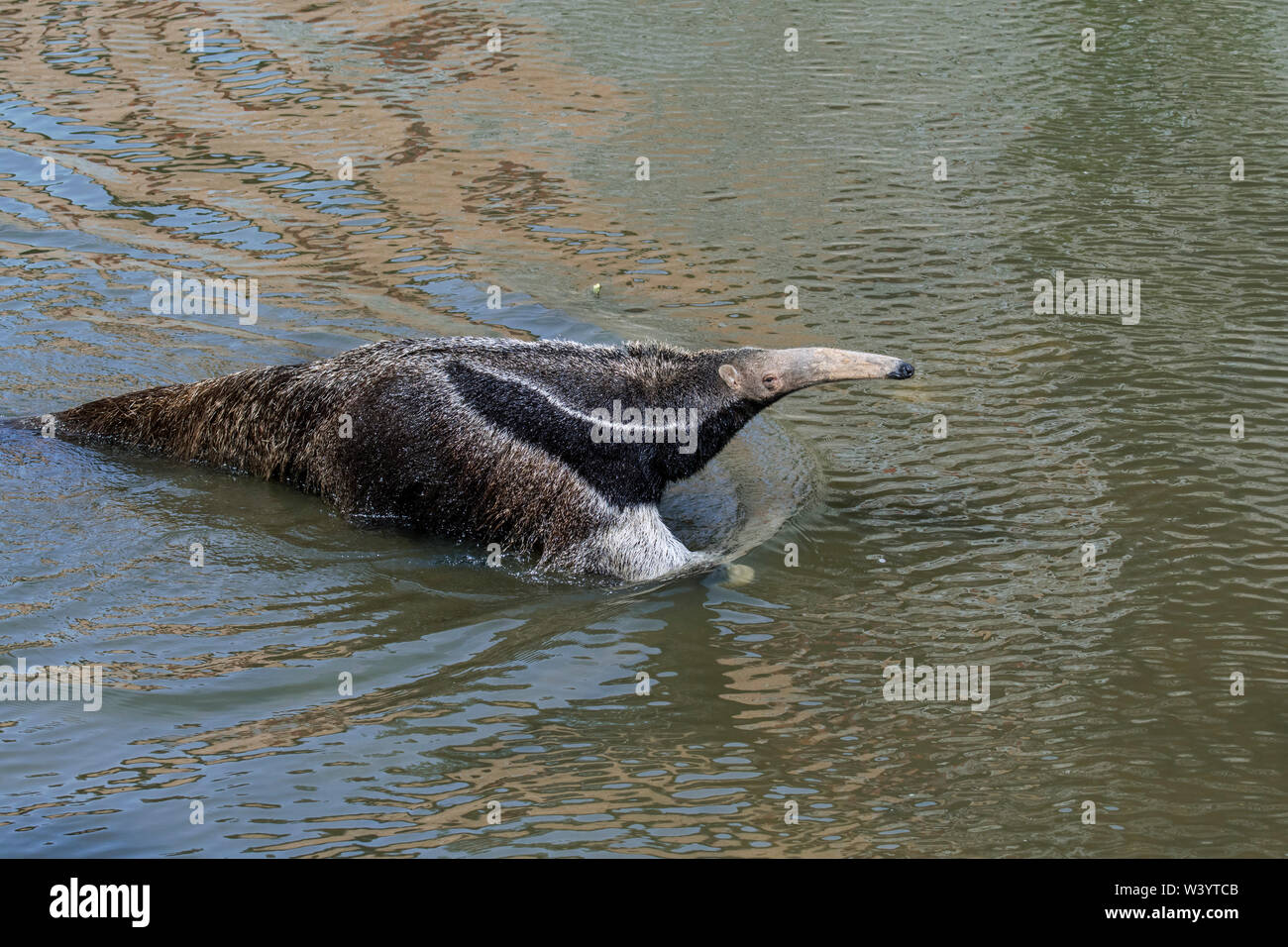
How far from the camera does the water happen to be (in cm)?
534

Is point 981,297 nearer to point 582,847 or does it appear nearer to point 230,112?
point 582,847

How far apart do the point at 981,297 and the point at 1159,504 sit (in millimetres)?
3280

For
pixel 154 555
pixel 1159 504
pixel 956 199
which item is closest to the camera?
pixel 154 555

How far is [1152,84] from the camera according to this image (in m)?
15.2

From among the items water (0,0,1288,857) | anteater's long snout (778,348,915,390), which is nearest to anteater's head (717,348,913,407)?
anteater's long snout (778,348,915,390)

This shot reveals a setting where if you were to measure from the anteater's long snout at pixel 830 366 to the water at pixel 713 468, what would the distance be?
0.94 metres

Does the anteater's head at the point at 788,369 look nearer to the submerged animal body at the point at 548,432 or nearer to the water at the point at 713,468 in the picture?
the submerged animal body at the point at 548,432

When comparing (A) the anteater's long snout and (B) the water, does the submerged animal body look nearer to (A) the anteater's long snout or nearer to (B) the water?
(A) the anteater's long snout

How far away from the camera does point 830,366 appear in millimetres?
6969

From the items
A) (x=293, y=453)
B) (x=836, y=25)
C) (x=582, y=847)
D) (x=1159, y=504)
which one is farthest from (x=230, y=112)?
(x=582, y=847)

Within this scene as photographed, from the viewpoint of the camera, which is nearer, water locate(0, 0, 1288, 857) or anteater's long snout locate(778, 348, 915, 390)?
water locate(0, 0, 1288, 857)

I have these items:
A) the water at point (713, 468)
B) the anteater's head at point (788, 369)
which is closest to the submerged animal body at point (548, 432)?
the anteater's head at point (788, 369)

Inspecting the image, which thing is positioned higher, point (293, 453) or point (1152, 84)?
point (1152, 84)

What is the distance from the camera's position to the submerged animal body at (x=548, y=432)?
7.07m
